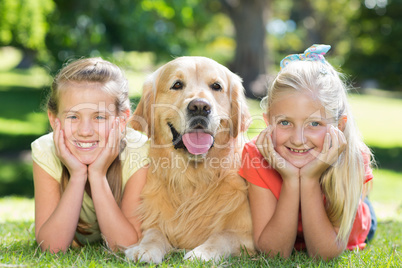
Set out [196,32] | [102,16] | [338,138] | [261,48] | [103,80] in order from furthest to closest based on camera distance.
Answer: [196,32] < [261,48] < [102,16] < [103,80] < [338,138]

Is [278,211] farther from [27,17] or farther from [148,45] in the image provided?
[148,45]

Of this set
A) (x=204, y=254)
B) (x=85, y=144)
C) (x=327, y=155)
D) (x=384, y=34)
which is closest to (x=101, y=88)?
(x=85, y=144)

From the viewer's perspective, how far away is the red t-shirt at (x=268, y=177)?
9.50 ft

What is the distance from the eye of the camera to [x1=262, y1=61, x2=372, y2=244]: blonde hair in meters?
2.76

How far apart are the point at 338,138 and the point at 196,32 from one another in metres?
28.9

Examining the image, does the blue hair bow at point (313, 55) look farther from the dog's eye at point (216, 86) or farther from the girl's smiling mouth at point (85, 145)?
the girl's smiling mouth at point (85, 145)

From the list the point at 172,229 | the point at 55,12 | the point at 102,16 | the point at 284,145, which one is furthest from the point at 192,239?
the point at 55,12

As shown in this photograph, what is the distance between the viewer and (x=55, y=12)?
1046cm

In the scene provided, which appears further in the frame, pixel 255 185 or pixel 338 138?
pixel 255 185

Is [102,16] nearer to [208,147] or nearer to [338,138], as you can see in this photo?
[208,147]

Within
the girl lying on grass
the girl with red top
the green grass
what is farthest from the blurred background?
the green grass

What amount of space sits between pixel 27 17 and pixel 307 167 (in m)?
8.46

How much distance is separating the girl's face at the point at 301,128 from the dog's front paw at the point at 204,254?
2.35 ft

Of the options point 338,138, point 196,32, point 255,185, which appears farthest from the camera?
point 196,32
